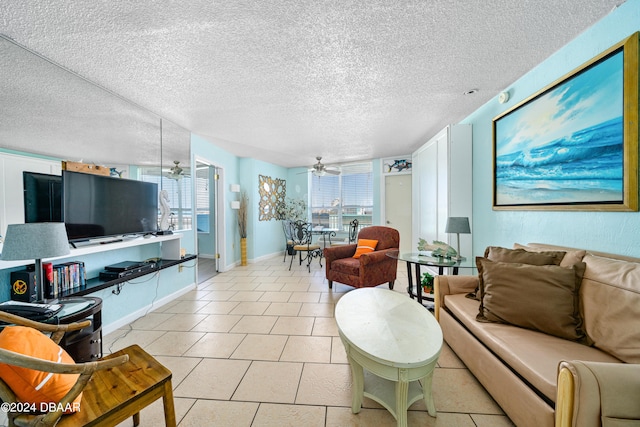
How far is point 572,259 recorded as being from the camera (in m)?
1.53

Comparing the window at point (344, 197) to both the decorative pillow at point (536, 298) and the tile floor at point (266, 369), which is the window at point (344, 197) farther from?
the decorative pillow at point (536, 298)

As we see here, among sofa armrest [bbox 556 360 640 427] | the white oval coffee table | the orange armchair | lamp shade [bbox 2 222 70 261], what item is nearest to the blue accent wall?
sofa armrest [bbox 556 360 640 427]

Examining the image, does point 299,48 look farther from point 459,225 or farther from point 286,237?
point 286,237

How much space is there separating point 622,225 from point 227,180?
5.26m

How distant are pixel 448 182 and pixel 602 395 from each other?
2.57 metres

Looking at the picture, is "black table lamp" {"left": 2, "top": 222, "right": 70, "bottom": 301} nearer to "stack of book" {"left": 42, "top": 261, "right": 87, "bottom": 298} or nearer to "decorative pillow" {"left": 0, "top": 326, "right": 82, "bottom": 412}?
"stack of book" {"left": 42, "top": 261, "right": 87, "bottom": 298}

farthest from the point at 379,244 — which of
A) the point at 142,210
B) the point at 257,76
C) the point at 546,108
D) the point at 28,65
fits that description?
the point at 28,65

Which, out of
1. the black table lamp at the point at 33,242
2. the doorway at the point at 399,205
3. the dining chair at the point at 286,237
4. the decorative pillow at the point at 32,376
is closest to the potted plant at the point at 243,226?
the dining chair at the point at 286,237

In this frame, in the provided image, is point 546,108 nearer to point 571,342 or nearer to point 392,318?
point 571,342

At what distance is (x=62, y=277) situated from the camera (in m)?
1.91

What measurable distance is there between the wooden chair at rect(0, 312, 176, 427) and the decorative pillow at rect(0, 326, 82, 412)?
Answer: 3 cm

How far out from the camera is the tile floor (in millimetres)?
1396

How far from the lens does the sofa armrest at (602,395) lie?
85 centimetres

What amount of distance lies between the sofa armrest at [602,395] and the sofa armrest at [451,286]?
4.17 ft
